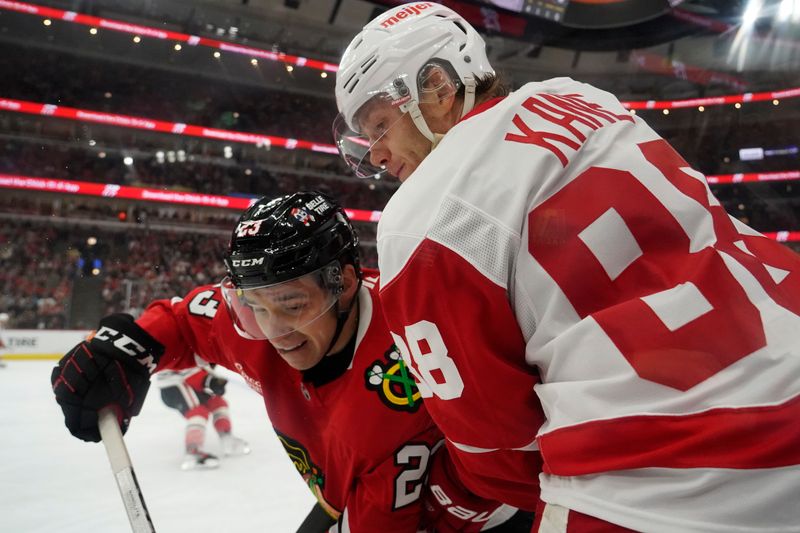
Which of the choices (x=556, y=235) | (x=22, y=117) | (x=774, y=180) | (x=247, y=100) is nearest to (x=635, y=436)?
(x=556, y=235)

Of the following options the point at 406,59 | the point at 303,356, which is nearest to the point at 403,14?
the point at 406,59

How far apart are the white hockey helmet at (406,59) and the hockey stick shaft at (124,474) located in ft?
2.66

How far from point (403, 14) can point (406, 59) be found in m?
0.12

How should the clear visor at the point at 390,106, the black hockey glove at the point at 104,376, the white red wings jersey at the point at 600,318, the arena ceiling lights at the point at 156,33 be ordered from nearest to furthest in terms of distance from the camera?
the white red wings jersey at the point at 600,318
the clear visor at the point at 390,106
the black hockey glove at the point at 104,376
the arena ceiling lights at the point at 156,33

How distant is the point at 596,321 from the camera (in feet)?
1.83

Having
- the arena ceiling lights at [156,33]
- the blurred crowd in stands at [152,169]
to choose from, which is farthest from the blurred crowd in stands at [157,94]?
the arena ceiling lights at [156,33]

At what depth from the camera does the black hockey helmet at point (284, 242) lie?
46.2 inches

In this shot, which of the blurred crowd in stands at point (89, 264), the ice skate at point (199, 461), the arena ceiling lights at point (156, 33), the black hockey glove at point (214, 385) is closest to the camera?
the ice skate at point (199, 461)

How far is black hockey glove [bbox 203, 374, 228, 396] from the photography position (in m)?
3.24

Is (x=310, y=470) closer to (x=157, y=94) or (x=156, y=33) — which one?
(x=156, y=33)

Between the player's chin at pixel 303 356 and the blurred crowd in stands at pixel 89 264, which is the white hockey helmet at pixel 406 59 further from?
the blurred crowd in stands at pixel 89 264

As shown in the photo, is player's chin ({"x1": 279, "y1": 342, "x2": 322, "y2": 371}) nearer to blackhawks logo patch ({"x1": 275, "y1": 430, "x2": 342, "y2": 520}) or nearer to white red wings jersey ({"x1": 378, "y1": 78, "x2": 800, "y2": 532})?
blackhawks logo patch ({"x1": 275, "y1": 430, "x2": 342, "y2": 520})

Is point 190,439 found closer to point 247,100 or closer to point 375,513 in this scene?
point 375,513

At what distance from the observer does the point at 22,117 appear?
30.3 ft
